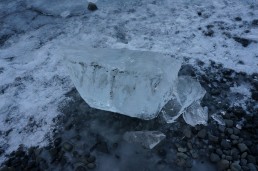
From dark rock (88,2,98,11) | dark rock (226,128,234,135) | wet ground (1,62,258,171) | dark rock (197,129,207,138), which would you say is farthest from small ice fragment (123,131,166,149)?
A: dark rock (88,2,98,11)

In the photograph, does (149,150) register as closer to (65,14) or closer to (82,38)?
(82,38)

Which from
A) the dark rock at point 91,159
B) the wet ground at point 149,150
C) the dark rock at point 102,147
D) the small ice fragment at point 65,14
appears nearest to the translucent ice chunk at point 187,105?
the wet ground at point 149,150

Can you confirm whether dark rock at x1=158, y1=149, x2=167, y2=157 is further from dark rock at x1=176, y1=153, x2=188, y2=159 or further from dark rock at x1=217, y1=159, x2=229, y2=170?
dark rock at x1=217, y1=159, x2=229, y2=170

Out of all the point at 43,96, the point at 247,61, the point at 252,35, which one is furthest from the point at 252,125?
the point at 43,96

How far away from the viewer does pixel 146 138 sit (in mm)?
2068

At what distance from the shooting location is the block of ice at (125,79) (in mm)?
2033

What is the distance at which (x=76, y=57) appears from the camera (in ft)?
7.20

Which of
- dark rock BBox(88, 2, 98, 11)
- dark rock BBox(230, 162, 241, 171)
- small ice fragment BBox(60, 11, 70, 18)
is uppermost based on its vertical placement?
dark rock BBox(88, 2, 98, 11)

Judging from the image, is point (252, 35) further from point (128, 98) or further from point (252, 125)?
point (128, 98)

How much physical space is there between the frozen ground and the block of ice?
413mm

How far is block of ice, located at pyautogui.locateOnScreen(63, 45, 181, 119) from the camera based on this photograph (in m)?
2.03

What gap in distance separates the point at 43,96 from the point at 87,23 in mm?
1265

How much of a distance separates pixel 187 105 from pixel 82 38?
157 centimetres

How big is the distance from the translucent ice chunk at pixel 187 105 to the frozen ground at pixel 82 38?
1.27 ft
